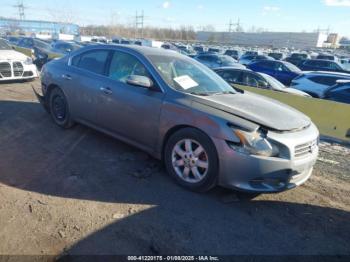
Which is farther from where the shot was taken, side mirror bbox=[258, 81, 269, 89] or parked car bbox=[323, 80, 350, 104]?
side mirror bbox=[258, 81, 269, 89]

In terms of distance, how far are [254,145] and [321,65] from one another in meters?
19.0

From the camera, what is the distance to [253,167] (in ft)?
10.3

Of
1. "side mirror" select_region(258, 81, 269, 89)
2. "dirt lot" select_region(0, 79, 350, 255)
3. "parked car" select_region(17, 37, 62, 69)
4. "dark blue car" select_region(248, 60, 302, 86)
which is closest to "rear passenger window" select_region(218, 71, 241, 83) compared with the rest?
"side mirror" select_region(258, 81, 269, 89)

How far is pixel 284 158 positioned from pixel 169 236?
4.84 ft

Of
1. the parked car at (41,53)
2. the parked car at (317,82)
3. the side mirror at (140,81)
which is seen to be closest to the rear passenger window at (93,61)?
the side mirror at (140,81)

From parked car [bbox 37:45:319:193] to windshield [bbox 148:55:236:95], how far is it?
0.02 m

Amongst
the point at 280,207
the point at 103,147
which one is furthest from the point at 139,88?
the point at 280,207

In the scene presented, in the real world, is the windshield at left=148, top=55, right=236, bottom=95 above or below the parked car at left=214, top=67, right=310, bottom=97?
above

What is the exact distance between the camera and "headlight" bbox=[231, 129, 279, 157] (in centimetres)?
313

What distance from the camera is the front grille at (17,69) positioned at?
9073 mm

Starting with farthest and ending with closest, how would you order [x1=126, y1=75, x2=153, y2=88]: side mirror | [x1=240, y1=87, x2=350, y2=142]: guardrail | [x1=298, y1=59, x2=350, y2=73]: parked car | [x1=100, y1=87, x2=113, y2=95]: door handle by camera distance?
1. [x1=298, y1=59, x2=350, y2=73]: parked car
2. [x1=240, y1=87, x2=350, y2=142]: guardrail
3. [x1=100, y1=87, x2=113, y2=95]: door handle
4. [x1=126, y1=75, x2=153, y2=88]: side mirror

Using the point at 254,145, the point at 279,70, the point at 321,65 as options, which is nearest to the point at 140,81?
the point at 254,145

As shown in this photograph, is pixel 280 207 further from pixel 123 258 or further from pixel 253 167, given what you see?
pixel 123 258

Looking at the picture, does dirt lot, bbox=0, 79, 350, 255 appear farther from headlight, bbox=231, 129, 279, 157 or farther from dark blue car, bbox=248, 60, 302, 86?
dark blue car, bbox=248, 60, 302, 86
